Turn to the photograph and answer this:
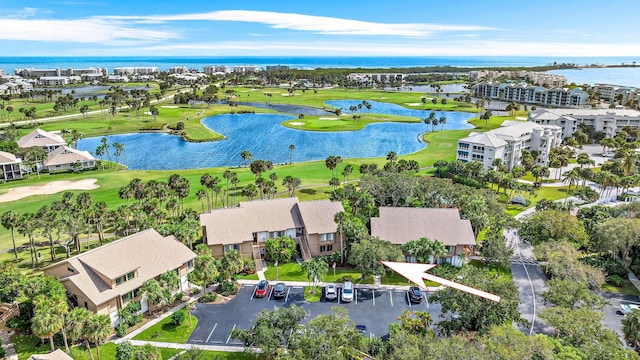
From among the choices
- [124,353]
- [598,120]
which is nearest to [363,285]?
[124,353]

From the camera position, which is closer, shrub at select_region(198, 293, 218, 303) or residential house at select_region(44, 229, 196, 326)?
residential house at select_region(44, 229, 196, 326)

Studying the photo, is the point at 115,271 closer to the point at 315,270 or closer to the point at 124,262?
the point at 124,262

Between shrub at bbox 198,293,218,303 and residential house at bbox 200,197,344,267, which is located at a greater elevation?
residential house at bbox 200,197,344,267

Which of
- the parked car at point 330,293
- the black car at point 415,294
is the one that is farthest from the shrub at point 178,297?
the black car at point 415,294

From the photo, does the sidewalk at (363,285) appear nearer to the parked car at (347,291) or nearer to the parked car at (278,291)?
the parked car at (347,291)

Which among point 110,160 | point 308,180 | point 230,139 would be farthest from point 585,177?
point 110,160

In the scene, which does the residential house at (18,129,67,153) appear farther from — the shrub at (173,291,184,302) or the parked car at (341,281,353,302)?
the parked car at (341,281,353,302)

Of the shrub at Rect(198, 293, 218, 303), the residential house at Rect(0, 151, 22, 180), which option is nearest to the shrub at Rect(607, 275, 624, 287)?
the shrub at Rect(198, 293, 218, 303)
